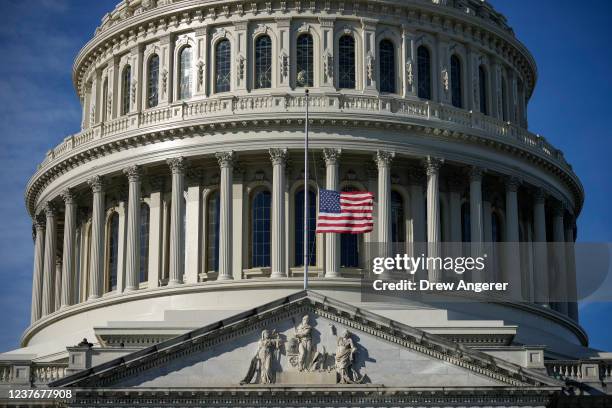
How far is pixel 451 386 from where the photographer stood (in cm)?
5872

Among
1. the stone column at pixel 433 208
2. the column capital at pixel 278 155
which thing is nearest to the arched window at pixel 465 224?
the stone column at pixel 433 208

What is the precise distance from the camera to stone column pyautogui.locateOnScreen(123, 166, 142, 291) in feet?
252

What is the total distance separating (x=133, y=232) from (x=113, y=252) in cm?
360

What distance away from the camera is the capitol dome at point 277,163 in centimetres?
7569

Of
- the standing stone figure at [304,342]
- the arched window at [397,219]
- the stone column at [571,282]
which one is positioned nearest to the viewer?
the standing stone figure at [304,342]

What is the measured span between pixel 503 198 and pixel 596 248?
6.31 metres

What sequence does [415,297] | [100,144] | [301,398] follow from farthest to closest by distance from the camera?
[100,144], [415,297], [301,398]

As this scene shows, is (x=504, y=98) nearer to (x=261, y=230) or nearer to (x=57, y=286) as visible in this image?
(x=261, y=230)

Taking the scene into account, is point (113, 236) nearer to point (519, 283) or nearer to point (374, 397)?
point (519, 283)

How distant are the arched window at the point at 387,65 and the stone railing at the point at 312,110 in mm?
1739

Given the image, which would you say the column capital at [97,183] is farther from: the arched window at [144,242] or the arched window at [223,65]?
the arched window at [223,65]

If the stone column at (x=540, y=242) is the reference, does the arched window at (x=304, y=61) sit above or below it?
above

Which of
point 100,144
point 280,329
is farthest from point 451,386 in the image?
point 100,144

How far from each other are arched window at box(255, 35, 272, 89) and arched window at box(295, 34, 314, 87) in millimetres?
1348
